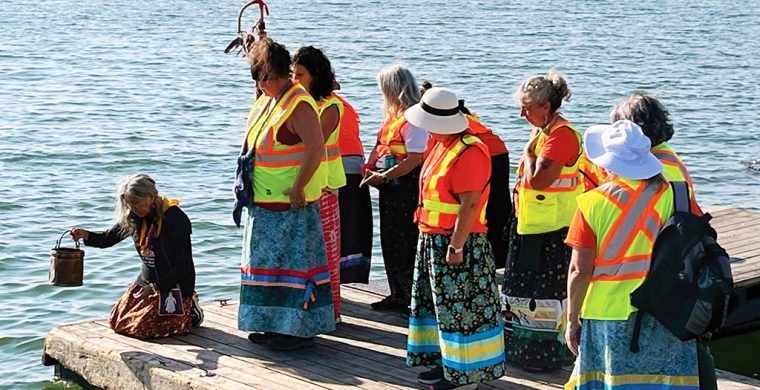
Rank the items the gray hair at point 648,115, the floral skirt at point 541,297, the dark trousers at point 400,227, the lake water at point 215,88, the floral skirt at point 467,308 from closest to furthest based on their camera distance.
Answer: the gray hair at point 648,115 < the floral skirt at point 467,308 < the floral skirt at point 541,297 < the dark trousers at point 400,227 < the lake water at point 215,88

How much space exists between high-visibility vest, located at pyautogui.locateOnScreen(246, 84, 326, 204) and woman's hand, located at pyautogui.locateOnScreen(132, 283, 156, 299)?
2.84 feet

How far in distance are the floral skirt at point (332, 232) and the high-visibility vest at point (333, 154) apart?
0.07 metres

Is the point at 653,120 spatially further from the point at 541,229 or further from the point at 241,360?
the point at 241,360

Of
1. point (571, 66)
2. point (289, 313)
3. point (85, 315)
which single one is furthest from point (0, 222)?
point (571, 66)

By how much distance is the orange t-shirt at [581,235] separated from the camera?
5.25m

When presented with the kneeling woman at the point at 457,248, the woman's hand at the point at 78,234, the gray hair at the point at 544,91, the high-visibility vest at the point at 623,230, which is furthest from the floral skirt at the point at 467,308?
the woman's hand at the point at 78,234

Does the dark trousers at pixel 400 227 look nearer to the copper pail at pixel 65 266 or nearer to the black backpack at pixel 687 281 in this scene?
the copper pail at pixel 65 266

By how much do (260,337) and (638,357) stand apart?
8.38 ft

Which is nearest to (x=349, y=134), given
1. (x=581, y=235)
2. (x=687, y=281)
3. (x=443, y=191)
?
(x=443, y=191)

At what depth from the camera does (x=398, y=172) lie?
291 inches

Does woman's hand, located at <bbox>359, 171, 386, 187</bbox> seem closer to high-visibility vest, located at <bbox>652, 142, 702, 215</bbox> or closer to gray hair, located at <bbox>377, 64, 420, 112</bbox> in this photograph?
gray hair, located at <bbox>377, 64, 420, 112</bbox>

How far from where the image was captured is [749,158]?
58.5ft

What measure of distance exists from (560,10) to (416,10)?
3.93 metres

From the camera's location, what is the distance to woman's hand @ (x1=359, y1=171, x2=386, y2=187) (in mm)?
7457
